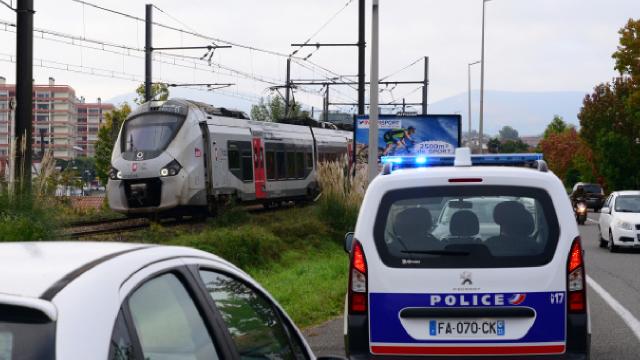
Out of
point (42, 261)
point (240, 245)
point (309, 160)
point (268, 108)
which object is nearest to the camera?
point (42, 261)

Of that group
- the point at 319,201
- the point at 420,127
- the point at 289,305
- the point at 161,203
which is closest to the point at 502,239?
the point at 289,305

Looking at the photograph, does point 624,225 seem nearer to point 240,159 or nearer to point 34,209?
point 240,159

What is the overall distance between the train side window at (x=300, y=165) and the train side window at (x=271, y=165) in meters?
2.49

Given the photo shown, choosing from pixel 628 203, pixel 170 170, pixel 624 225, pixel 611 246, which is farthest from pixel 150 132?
pixel 628 203

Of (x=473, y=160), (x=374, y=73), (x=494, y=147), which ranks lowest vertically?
(x=473, y=160)

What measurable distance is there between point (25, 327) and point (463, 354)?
4.98 meters

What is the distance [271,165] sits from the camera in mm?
33531

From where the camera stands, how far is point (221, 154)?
2853 centimetres

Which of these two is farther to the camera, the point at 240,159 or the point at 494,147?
the point at 494,147

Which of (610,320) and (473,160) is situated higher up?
(473,160)

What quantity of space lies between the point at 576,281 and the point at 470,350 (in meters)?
0.83

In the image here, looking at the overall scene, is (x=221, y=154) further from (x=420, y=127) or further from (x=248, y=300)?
(x=248, y=300)

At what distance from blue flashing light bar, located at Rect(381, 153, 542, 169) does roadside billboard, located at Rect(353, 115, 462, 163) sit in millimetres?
20855

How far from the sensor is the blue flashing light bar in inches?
328
